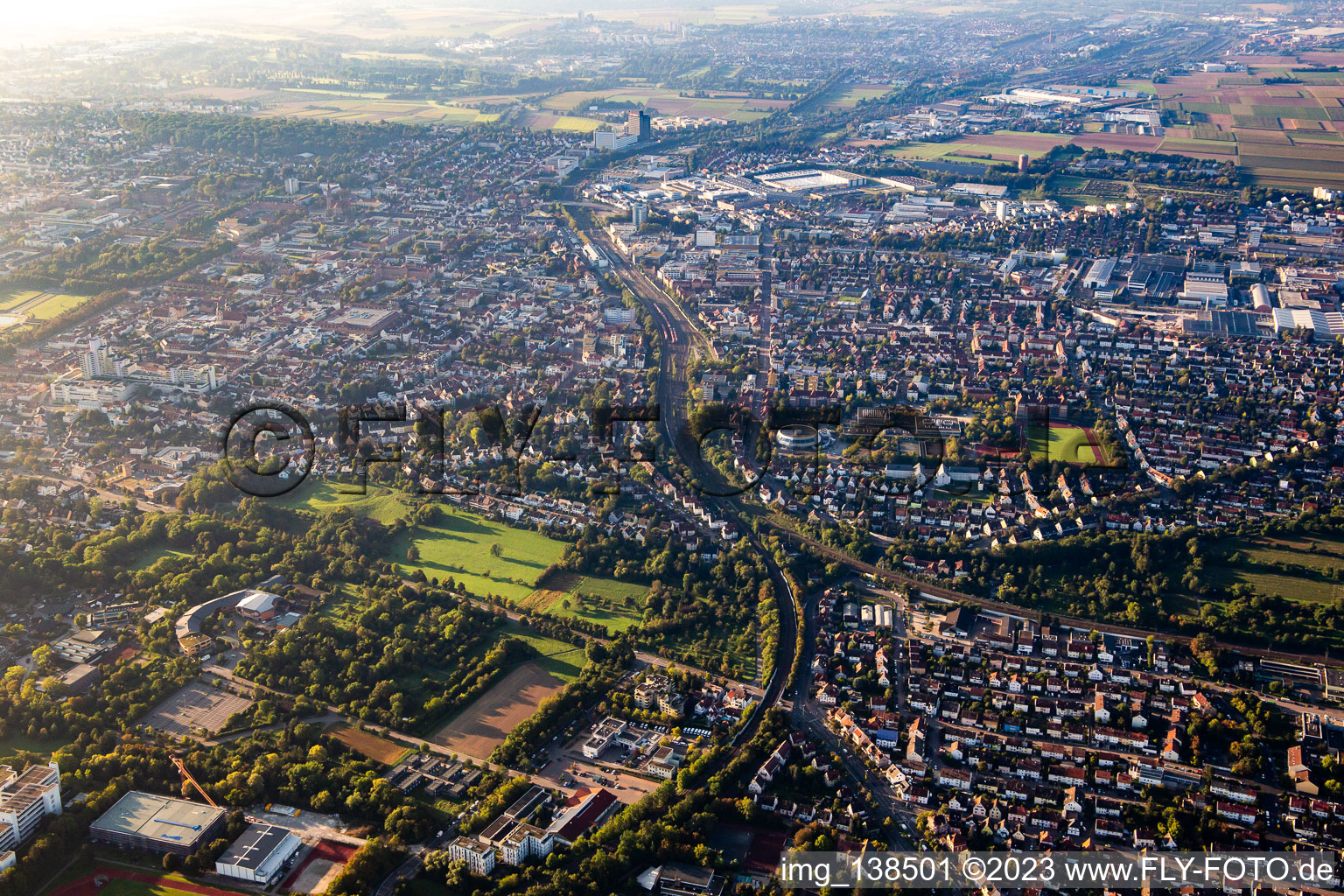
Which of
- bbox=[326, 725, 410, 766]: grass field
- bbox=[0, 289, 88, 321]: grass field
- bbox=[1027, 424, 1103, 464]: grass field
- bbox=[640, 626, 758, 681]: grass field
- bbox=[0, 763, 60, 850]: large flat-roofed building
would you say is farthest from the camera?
bbox=[0, 289, 88, 321]: grass field

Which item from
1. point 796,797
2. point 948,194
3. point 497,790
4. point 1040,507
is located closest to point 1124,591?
point 1040,507

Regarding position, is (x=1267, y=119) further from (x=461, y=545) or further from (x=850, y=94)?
(x=461, y=545)

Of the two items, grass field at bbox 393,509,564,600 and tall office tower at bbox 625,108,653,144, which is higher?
tall office tower at bbox 625,108,653,144

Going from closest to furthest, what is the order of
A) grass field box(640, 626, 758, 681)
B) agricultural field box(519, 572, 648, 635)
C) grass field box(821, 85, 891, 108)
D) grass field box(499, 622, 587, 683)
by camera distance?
grass field box(640, 626, 758, 681), grass field box(499, 622, 587, 683), agricultural field box(519, 572, 648, 635), grass field box(821, 85, 891, 108)

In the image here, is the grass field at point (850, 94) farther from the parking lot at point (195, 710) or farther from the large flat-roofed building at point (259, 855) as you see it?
the large flat-roofed building at point (259, 855)

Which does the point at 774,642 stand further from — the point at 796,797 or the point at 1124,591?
the point at 1124,591

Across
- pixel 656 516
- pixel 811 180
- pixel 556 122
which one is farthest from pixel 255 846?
pixel 556 122

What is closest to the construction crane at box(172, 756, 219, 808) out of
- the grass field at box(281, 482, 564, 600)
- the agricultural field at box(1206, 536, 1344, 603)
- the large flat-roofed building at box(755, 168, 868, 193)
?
the grass field at box(281, 482, 564, 600)

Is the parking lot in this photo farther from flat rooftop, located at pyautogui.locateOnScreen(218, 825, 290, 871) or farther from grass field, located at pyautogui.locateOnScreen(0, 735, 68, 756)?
flat rooftop, located at pyautogui.locateOnScreen(218, 825, 290, 871)
